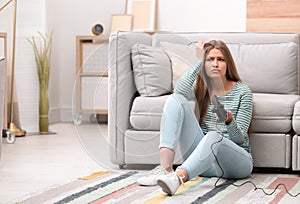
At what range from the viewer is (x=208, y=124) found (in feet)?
11.6

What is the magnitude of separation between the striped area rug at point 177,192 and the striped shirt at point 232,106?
0.23 metres

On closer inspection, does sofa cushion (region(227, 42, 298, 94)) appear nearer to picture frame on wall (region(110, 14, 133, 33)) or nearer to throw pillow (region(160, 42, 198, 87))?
throw pillow (region(160, 42, 198, 87))

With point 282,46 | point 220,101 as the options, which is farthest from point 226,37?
point 220,101

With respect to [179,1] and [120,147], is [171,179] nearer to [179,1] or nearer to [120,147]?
[120,147]

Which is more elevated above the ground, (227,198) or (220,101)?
(220,101)

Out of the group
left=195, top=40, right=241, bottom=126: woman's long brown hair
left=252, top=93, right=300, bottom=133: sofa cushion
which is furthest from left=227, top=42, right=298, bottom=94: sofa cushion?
left=195, top=40, right=241, bottom=126: woman's long brown hair

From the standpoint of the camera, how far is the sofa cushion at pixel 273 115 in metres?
3.69

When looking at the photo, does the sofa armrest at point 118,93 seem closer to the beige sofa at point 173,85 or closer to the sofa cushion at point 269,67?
the beige sofa at point 173,85

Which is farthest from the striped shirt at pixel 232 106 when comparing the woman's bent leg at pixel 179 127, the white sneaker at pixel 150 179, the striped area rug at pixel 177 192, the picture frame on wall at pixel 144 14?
the picture frame on wall at pixel 144 14

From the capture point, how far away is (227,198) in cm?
300

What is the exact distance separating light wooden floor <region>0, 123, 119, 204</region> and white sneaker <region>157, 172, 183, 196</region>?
51 centimetres

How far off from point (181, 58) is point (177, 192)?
87 centimetres

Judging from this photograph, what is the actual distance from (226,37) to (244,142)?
102 centimetres

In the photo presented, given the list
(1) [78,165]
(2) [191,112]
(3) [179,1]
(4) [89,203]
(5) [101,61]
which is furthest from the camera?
(3) [179,1]
